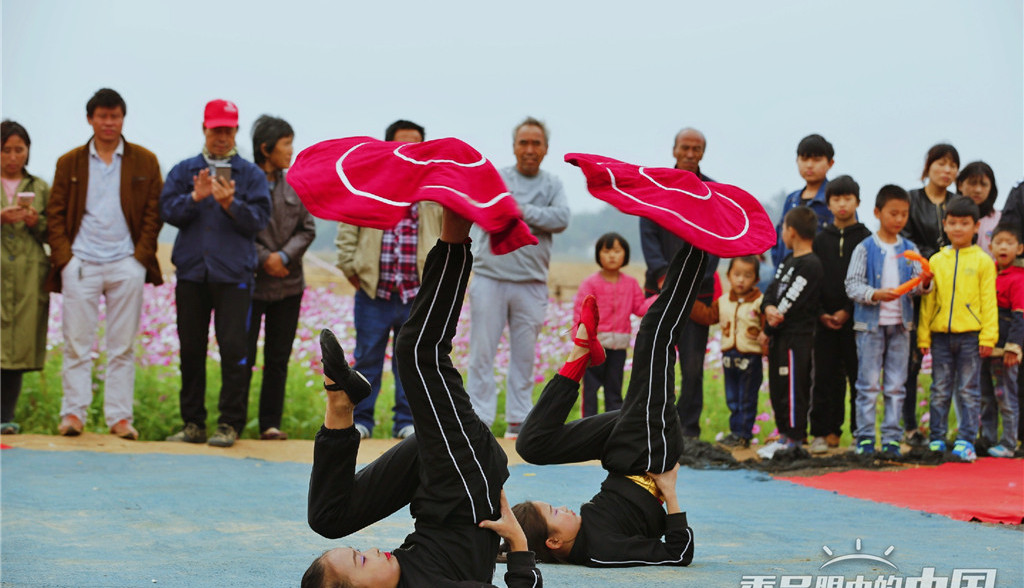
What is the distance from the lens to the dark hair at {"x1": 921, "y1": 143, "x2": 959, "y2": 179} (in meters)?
7.00

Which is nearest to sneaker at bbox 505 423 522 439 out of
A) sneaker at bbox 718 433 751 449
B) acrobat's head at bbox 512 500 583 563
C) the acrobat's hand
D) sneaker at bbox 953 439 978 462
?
sneaker at bbox 718 433 751 449

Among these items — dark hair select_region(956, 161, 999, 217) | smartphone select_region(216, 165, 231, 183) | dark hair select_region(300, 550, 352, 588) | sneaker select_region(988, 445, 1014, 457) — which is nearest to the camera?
dark hair select_region(300, 550, 352, 588)

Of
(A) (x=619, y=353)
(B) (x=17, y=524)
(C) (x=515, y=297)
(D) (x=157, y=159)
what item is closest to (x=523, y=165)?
(C) (x=515, y=297)

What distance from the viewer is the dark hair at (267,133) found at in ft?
22.8

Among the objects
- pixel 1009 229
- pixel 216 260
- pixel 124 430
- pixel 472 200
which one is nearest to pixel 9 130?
pixel 216 260

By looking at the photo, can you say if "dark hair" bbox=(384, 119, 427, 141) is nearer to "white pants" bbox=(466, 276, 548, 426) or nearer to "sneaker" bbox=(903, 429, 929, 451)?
"white pants" bbox=(466, 276, 548, 426)

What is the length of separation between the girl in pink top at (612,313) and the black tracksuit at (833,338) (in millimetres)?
1137

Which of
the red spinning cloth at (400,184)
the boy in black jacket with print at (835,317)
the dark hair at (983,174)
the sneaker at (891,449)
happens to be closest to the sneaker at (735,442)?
the boy in black jacket with print at (835,317)

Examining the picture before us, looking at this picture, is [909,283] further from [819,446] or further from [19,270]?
[19,270]

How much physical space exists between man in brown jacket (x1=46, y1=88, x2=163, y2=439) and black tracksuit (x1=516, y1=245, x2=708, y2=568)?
3.47 meters

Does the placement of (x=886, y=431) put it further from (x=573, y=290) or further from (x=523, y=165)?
(x=573, y=290)

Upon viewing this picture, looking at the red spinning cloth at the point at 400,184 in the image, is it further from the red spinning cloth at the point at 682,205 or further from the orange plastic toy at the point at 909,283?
the orange plastic toy at the point at 909,283

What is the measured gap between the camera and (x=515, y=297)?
276 inches

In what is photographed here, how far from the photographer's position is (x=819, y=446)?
21.7ft
